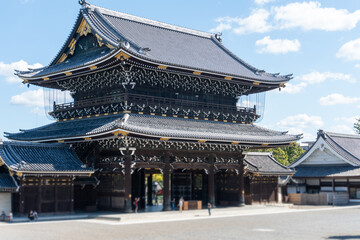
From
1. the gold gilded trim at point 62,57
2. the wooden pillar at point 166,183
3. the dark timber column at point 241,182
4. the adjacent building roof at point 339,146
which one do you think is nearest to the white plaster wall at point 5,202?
the wooden pillar at point 166,183

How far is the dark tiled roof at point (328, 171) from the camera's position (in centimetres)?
5766

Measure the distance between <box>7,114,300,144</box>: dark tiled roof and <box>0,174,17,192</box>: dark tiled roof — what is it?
5613mm

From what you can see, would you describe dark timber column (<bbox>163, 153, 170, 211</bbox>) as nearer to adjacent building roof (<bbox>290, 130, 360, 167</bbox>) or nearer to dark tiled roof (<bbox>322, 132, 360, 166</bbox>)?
adjacent building roof (<bbox>290, 130, 360, 167</bbox>)

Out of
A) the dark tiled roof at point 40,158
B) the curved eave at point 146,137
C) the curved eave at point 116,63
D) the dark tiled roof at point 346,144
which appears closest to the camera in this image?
the dark tiled roof at point 40,158

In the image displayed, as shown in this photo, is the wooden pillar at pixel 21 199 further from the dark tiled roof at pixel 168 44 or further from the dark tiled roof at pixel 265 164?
the dark tiled roof at pixel 265 164

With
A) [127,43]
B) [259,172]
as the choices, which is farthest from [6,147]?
[259,172]

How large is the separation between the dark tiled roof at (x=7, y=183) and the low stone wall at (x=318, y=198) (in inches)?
1239

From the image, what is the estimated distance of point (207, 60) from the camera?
160 feet

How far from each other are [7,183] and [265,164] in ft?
89.7

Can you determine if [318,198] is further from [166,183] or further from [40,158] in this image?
[40,158]

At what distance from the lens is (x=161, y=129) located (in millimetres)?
39750

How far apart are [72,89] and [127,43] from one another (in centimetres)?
969

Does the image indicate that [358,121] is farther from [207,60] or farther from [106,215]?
[106,215]

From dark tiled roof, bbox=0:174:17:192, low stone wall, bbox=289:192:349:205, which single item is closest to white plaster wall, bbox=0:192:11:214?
dark tiled roof, bbox=0:174:17:192
